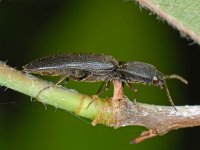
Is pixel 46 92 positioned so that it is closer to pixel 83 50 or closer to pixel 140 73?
pixel 140 73

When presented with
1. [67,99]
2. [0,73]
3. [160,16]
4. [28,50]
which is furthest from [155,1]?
[28,50]

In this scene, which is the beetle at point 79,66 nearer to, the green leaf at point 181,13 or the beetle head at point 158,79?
the beetle head at point 158,79

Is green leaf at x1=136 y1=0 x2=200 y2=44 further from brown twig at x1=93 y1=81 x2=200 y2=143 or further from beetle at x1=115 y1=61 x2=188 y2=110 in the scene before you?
beetle at x1=115 y1=61 x2=188 y2=110

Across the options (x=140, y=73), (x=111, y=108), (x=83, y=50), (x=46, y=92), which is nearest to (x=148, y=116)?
(x=111, y=108)

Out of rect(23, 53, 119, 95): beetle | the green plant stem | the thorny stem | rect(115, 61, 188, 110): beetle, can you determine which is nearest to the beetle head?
rect(115, 61, 188, 110): beetle

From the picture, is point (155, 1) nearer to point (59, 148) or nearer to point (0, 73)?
point (0, 73)

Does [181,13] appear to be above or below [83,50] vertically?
below

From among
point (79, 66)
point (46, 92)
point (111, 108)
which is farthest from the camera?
point (79, 66)
